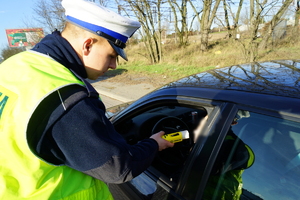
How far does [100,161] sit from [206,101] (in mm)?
753

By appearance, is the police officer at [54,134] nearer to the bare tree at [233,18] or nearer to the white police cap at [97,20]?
the white police cap at [97,20]

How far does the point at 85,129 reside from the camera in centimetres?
101

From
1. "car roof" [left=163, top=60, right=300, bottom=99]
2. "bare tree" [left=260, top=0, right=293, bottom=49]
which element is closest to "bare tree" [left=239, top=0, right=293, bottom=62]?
"bare tree" [left=260, top=0, right=293, bottom=49]

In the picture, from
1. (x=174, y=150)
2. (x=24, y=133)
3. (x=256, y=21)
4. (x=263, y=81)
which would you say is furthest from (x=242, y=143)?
(x=256, y=21)

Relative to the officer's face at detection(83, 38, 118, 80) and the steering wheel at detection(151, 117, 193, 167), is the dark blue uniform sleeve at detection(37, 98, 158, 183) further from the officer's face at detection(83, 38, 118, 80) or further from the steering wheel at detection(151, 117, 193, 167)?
the steering wheel at detection(151, 117, 193, 167)

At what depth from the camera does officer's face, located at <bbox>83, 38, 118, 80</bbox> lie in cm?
128

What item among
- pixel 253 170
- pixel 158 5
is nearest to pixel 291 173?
pixel 253 170

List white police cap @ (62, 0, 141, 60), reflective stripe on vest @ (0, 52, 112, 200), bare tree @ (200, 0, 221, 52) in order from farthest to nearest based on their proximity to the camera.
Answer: bare tree @ (200, 0, 221, 52) → white police cap @ (62, 0, 141, 60) → reflective stripe on vest @ (0, 52, 112, 200)

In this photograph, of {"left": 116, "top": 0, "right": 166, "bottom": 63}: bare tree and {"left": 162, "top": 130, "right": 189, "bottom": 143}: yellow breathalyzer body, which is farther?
{"left": 116, "top": 0, "right": 166, "bottom": 63}: bare tree

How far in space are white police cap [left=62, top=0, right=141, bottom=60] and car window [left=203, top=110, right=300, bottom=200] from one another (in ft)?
2.70

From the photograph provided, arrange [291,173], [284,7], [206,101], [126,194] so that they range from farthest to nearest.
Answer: [284,7], [126,194], [206,101], [291,173]

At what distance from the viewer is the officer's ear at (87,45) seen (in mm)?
1253

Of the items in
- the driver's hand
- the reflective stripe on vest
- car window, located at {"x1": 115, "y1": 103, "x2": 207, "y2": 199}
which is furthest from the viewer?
car window, located at {"x1": 115, "y1": 103, "x2": 207, "y2": 199}

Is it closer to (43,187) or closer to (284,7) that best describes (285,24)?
(284,7)
